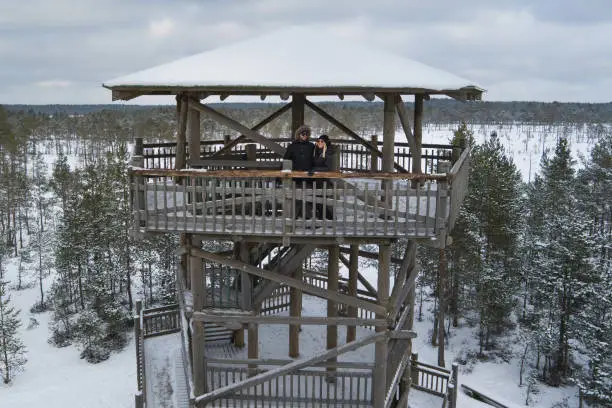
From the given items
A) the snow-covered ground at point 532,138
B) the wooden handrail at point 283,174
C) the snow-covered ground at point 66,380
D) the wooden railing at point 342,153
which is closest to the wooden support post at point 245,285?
the wooden handrail at point 283,174

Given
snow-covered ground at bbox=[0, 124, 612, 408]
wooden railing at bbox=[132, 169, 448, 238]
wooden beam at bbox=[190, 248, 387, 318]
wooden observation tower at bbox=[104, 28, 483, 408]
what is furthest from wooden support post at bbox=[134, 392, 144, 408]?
snow-covered ground at bbox=[0, 124, 612, 408]

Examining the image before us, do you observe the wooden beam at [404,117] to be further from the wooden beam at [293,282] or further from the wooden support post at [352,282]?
the wooden support post at [352,282]

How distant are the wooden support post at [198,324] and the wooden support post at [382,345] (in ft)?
11.1

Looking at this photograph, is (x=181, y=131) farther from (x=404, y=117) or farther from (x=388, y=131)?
(x=404, y=117)

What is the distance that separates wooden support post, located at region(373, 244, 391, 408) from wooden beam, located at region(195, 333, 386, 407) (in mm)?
317

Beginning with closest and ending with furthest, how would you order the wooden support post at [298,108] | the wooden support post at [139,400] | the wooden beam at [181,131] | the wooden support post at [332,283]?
the wooden beam at [181,131]
the wooden support post at [139,400]
the wooden support post at [332,283]
the wooden support post at [298,108]

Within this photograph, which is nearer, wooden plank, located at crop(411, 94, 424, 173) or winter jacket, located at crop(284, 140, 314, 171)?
winter jacket, located at crop(284, 140, 314, 171)

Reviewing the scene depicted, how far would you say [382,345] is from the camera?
10453 millimetres

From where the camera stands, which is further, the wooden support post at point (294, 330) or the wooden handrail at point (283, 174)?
the wooden support post at point (294, 330)

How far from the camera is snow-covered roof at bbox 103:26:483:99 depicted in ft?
29.8

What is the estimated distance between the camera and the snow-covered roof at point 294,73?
9.09m

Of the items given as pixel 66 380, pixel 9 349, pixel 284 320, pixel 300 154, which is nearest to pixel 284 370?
pixel 284 320

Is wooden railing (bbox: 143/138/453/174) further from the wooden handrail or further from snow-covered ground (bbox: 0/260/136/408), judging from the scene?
snow-covered ground (bbox: 0/260/136/408)

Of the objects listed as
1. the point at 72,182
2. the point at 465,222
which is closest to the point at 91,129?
the point at 72,182
